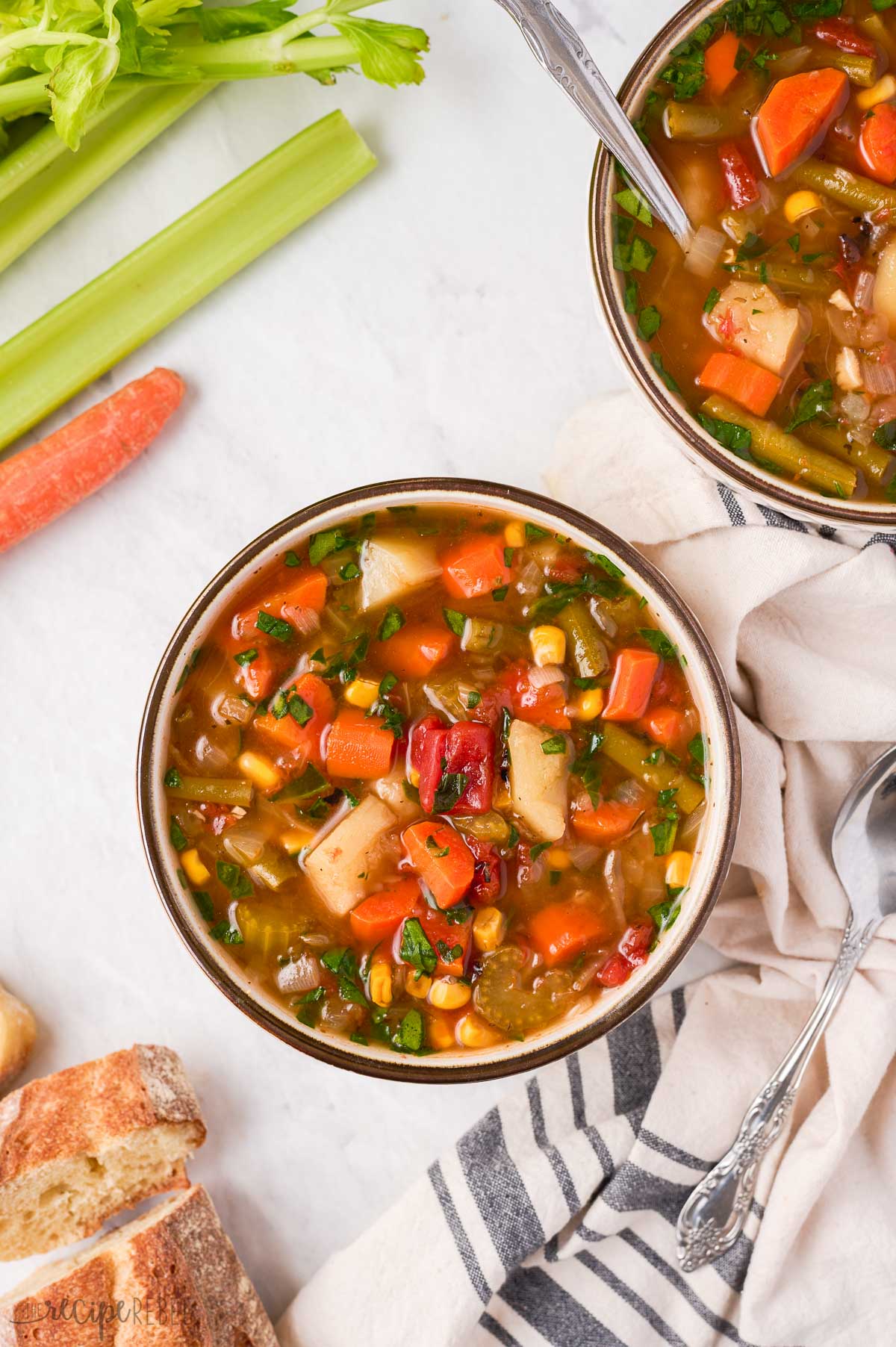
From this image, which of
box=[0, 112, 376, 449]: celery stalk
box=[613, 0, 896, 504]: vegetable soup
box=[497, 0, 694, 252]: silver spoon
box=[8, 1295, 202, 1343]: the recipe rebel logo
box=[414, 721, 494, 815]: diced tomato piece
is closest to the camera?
box=[497, 0, 694, 252]: silver spoon

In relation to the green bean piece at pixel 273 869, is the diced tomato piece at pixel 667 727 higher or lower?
lower

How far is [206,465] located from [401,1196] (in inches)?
100

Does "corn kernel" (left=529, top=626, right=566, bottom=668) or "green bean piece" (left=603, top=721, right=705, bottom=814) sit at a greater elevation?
"corn kernel" (left=529, top=626, right=566, bottom=668)

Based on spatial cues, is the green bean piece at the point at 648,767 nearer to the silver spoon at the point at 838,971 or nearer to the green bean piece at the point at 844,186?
the silver spoon at the point at 838,971

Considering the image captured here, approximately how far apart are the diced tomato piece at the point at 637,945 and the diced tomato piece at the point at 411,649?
94 centimetres

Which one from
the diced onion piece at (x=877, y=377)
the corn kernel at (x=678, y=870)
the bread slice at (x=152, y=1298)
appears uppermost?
the diced onion piece at (x=877, y=377)

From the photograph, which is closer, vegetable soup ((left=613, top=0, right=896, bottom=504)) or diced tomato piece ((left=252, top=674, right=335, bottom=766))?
vegetable soup ((left=613, top=0, right=896, bottom=504))

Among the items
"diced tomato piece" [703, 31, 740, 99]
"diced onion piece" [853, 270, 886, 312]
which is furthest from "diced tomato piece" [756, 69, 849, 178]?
"diced onion piece" [853, 270, 886, 312]

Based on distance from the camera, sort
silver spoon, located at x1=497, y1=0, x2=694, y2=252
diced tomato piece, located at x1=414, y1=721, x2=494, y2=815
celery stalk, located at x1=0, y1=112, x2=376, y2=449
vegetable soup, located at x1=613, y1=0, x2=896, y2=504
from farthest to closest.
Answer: celery stalk, located at x1=0, y1=112, x2=376, y2=449, diced tomato piece, located at x1=414, y1=721, x2=494, y2=815, vegetable soup, located at x1=613, y1=0, x2=896, y2=504, silver spoon, located at x1=497, y1=0, x2=694, y2=252

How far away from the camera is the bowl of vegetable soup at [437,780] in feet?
9.89

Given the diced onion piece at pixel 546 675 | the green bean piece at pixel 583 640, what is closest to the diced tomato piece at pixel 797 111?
the green bean piece at pixel 583 640

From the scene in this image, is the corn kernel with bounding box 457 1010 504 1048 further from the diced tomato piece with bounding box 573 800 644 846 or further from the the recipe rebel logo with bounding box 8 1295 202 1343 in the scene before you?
the the recipe rebel logo with bounding box 8 1295 202 1343

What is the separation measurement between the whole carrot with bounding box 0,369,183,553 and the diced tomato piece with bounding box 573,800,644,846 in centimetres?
190

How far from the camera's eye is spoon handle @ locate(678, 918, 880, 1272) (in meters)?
3.31
